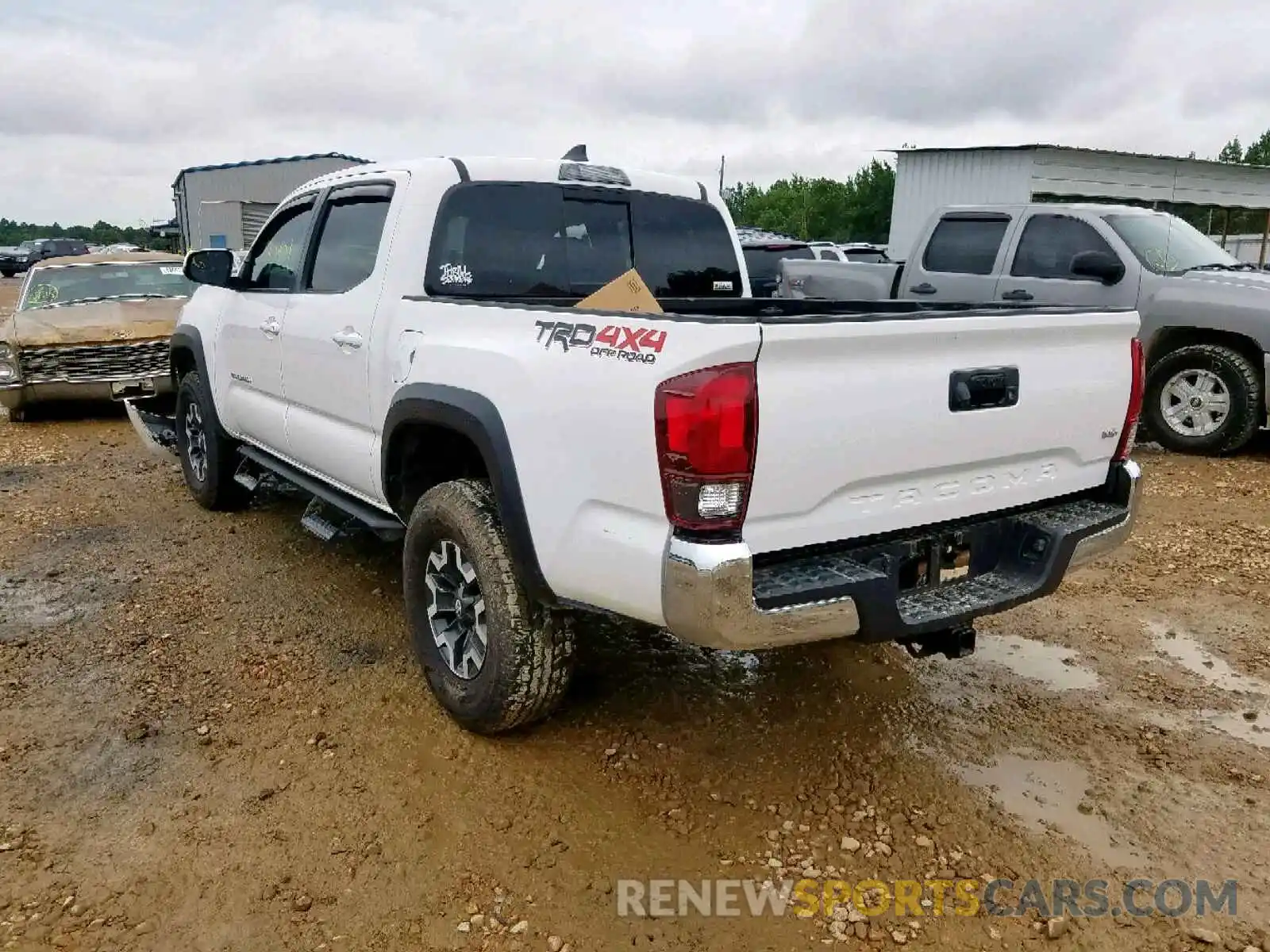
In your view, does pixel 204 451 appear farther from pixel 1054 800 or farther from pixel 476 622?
pixel 1054 800

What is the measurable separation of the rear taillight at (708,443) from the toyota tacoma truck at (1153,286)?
18.5 ft

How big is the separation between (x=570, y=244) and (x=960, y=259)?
532cm

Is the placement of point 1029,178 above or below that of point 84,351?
above

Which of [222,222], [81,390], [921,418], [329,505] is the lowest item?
[81,390]

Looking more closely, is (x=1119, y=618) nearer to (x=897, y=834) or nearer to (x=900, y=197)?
(x=897, y=834)

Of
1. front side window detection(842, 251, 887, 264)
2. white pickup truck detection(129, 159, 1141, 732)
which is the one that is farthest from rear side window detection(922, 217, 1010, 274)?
front side window detection(842, 251, 887, 264)

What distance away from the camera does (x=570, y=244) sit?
13.4 feet

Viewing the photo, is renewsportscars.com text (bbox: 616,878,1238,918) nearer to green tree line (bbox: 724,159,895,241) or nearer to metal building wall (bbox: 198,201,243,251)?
metal building wall (bbox: 198,201,243,251)

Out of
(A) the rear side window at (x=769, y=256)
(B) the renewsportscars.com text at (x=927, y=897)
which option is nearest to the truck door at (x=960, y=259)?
(A) the rear side window at (x=769, y=256)

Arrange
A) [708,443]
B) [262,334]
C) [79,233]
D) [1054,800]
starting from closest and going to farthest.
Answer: [708,443], [1054,800], [262,334], [79,233]

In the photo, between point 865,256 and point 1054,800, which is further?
point 865,256

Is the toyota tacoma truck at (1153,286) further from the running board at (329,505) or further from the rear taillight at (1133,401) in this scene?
the running board at (329,505)

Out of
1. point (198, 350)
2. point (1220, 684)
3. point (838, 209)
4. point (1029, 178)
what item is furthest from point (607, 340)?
point (838, 209)

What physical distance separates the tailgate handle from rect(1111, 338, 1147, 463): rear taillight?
64 cm
